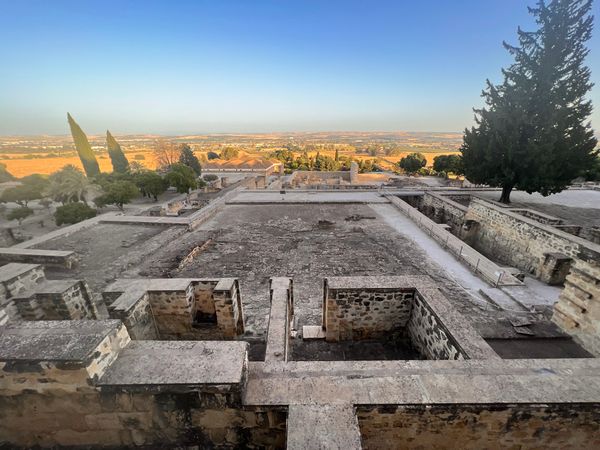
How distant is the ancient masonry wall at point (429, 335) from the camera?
3866 millimetres

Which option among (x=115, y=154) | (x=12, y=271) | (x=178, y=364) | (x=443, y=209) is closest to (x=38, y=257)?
(x=12, y=271)

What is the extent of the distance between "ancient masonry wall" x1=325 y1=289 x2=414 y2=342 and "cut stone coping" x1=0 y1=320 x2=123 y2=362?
3.47m

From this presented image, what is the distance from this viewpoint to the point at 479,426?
2.78 meters

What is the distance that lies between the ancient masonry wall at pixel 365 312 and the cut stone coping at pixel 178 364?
7.87 feet

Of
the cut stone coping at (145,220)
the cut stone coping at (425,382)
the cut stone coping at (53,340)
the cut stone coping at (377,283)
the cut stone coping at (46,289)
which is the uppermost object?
the cut stone coping at (53,340)

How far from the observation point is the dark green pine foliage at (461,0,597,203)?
13.5 m

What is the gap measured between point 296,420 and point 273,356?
1229 mm

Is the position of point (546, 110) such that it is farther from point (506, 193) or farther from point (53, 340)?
point (53, 340)

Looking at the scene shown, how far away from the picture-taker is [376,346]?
205 inches

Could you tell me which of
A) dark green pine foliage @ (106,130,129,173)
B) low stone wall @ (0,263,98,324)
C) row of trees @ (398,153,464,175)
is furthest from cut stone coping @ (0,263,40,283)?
dark green pine foliage @ (106,130,129,173)

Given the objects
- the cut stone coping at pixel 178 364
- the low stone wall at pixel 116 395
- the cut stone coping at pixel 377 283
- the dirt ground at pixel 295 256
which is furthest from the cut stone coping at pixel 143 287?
the cut stone coping at pixel 377 283

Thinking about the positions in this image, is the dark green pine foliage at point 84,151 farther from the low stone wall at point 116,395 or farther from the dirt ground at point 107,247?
the low stone wall at point 116,395

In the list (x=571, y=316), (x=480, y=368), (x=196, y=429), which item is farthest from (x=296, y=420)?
(x=571, y=316)

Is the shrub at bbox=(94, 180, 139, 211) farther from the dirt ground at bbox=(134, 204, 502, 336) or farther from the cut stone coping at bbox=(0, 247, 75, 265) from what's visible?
the cut stone coping at bbox=(0, 247, 75, 265)
